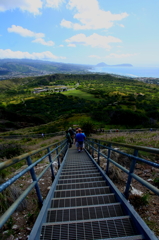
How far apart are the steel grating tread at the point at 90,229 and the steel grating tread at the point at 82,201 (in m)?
0.59

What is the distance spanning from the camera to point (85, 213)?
7.57 feet

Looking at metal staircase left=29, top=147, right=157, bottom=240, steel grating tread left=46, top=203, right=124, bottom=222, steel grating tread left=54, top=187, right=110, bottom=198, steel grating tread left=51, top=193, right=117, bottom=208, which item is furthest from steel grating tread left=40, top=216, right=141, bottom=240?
steel grating tread left=54, top=187, right=110, bottom=198

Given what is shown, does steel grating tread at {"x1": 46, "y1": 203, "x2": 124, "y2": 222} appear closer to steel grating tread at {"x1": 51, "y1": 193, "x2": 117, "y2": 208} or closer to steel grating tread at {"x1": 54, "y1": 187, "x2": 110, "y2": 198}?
steel grating tread at {"x1": 51, "y1": 193, "x2": 117, "y2": 208}

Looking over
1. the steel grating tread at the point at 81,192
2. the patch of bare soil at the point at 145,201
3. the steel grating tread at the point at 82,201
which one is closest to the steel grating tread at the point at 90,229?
the steel grating tread at the point at 82,201

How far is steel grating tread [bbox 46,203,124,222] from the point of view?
7.32ft

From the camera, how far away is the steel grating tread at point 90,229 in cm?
185

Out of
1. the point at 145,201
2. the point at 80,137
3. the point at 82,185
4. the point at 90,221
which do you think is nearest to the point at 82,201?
the point at 90,221

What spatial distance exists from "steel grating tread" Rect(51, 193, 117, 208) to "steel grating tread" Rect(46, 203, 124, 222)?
0.23m

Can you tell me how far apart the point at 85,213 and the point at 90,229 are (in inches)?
14.3

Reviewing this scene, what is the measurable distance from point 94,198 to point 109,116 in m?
37.9

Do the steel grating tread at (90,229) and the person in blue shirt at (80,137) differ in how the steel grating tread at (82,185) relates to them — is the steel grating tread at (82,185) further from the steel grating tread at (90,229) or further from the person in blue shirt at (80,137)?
the person in blue shirt at (80,137)

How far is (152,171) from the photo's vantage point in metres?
4.75

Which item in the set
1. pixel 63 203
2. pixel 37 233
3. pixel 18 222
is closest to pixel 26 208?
pixel 18 222

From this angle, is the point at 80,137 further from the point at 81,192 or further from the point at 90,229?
the point at 90,229
